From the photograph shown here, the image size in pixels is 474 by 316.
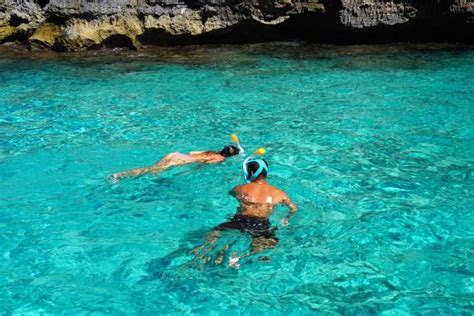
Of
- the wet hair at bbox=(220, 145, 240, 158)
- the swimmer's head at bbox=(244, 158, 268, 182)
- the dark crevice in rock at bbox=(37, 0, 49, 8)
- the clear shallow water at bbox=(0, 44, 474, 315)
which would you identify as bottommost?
the clear shallow water at bbox=(0, 44, 474, 315)

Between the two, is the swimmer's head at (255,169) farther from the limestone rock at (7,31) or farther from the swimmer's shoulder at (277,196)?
the limestone rock at (7,31)

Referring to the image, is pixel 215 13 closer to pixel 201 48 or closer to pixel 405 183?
pixel 201 48

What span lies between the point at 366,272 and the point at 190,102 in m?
6.56

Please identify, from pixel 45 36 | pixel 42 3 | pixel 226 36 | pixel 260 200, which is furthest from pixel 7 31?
pixel 260 200

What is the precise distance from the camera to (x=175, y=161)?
7246 millimetres

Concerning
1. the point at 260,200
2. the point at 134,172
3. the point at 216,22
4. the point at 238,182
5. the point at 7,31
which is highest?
the point at 216,22

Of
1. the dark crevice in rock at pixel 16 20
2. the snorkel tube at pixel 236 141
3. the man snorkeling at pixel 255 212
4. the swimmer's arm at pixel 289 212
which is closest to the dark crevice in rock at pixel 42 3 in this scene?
the dark crevice in rock at pixel 16 20

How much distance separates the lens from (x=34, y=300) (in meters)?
4.54

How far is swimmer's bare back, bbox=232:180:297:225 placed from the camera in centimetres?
544

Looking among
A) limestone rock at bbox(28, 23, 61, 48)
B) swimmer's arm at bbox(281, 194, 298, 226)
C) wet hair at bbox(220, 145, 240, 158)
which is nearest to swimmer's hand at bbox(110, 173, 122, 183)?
wet hair at bbox(220, 145, 240, 158)

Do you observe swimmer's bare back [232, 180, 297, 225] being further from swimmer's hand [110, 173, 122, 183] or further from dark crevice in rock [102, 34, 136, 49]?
dark crevice in rock [102, 34, 136, 49]

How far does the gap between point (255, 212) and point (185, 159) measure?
2.10 metres

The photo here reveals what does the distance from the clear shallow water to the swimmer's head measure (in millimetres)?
534

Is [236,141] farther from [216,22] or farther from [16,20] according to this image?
[16,20]
